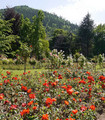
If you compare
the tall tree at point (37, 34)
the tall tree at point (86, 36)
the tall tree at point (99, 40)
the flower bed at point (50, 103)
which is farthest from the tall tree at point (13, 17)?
the tall tree at point (99, 40)

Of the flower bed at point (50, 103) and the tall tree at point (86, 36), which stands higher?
the tall tree at point (86, 36)

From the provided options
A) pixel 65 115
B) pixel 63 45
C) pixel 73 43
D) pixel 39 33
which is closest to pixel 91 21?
pixel 73 43

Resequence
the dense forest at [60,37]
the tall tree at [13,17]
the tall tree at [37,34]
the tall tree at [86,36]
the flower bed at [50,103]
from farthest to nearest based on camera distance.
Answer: the tall tree at [86,36], the dense forest at [60,37], the tall tree at [37,34], the tall tree at [13,17], the flower bed at [50,103]

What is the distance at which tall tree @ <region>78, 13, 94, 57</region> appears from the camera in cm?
3256

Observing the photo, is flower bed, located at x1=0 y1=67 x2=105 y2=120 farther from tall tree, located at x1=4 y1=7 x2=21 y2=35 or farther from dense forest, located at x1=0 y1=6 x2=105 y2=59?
tall tree, located at x1=4 y1=7 x2=21 y2=35

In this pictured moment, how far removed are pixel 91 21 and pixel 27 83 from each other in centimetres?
3259

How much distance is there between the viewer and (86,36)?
32562 mm

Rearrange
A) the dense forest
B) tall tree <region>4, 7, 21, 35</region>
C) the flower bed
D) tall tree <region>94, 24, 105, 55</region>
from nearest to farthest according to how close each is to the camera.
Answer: the flower bed
tall tree <region>4, 7, 21, 35</region>
the dense forest
tall tree <region>94, 24, 105, 55</region>

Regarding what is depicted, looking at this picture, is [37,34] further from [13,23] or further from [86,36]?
[86,36]

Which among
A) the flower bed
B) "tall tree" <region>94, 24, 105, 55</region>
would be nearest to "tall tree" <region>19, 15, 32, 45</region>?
"tall tree" <region>94, 24, 105, 55</region>

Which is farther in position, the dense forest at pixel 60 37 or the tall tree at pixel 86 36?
the tall tree at pixel 86 36

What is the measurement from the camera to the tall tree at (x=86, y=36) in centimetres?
3256

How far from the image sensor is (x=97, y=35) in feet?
117

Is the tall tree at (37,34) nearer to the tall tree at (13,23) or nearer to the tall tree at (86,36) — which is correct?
the tall tree at (13,23)
